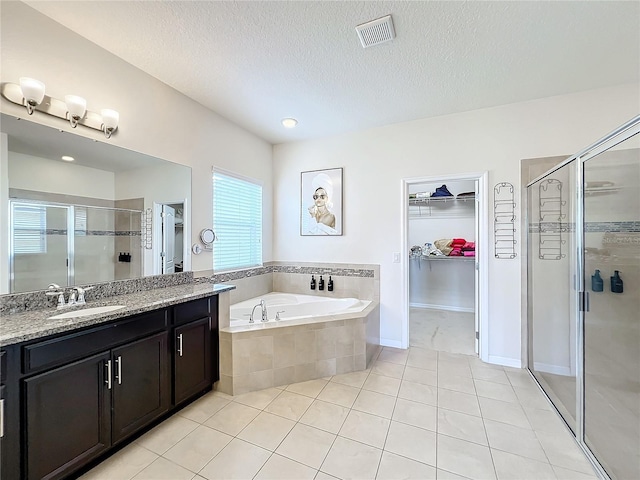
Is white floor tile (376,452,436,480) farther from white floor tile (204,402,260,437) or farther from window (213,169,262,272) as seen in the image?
window (213,169,262,272)

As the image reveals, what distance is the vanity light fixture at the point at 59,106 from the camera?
1.57 metres

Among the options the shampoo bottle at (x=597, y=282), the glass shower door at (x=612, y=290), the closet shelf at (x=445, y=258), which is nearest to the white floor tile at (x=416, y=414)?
the glass shower door at (x=612, y=290)

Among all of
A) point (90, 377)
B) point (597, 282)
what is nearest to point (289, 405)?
point (90, 377)

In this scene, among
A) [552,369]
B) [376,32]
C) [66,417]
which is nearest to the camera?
[66,417]

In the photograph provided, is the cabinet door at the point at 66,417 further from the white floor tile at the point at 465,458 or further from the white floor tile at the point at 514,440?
the white floor tile at the point at 514,440

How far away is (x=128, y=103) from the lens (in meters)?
2.17

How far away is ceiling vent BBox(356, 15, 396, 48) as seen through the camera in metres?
1.73

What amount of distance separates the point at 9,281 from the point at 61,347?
612 mm

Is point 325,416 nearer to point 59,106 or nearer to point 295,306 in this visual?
point 295,306

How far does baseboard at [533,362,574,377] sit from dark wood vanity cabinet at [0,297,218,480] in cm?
291

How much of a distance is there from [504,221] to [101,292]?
3686 mm

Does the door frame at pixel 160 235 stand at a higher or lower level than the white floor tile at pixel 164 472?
higher

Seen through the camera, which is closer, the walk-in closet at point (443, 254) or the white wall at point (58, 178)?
the white wall at point (58, 178)

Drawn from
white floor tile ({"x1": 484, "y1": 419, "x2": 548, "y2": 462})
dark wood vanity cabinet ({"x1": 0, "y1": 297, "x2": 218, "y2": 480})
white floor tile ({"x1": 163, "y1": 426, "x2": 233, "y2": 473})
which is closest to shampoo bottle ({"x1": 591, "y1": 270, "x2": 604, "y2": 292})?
white floor tile ({"x1": 484, "y1": 419, "x2": 548, "y2": 462})
